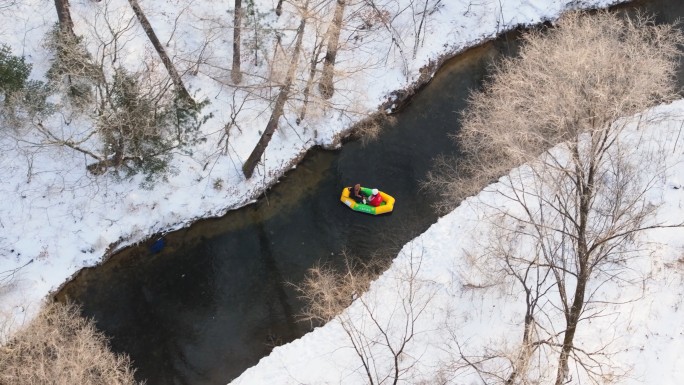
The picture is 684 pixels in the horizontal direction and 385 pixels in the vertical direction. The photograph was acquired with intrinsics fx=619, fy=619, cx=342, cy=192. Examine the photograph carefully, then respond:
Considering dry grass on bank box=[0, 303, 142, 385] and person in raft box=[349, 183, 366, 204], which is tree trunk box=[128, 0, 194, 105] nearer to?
person in raft box=[349, 183, 366, 204]

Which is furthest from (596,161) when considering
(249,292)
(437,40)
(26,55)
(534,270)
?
(26,55)

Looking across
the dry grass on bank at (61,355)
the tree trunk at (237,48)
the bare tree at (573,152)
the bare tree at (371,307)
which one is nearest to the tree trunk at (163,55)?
the tree trunk at (237,48)

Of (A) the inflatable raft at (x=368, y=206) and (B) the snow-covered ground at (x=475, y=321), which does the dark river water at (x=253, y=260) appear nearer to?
(A) the inflatable raft at (x=368, y=206)

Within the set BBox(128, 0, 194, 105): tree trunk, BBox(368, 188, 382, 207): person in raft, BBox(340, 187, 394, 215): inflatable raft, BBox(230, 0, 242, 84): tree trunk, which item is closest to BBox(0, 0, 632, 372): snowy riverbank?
BBox(230, 0, 242, 84): tree trunk

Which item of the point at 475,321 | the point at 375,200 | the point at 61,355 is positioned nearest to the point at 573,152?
the point at 475,321

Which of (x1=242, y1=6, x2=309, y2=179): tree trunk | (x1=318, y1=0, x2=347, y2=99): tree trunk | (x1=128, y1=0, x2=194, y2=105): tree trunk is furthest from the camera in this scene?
(x1=318, y1=0, x2=347, y2=99): tree trunk

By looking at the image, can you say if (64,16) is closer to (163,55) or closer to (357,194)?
(163,55)
